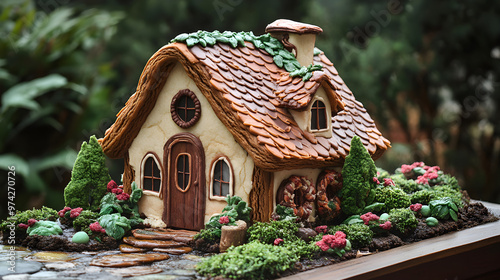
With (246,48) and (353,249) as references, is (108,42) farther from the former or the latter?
(353,249)

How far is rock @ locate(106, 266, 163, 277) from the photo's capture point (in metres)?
6.64

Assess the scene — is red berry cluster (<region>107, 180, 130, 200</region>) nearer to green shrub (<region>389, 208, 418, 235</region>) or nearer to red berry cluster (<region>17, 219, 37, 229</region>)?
red berry cluster (<region>17, 219, 37, 229</region>)

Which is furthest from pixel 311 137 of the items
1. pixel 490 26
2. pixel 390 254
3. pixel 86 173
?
pixel 490 26

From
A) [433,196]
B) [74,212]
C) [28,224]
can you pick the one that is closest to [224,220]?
[74,212]

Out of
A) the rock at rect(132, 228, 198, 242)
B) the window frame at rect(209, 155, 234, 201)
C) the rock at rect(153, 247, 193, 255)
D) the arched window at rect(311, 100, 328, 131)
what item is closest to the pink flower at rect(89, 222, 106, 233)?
the rock at rect(132, 228, 198, 242)

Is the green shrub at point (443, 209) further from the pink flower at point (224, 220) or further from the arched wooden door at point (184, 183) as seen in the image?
the arched wooden door at point (184, 183)

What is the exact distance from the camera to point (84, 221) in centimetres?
809

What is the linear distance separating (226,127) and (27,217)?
2.97 metres

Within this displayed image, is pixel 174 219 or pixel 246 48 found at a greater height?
pixel 246 48

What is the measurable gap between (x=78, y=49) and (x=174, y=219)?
5945mm

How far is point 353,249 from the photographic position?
7594 mm

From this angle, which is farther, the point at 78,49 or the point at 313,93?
the point at 78,49

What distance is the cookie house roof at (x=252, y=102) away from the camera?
7469mm

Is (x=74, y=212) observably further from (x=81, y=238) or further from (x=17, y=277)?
(x=17, y=277)
